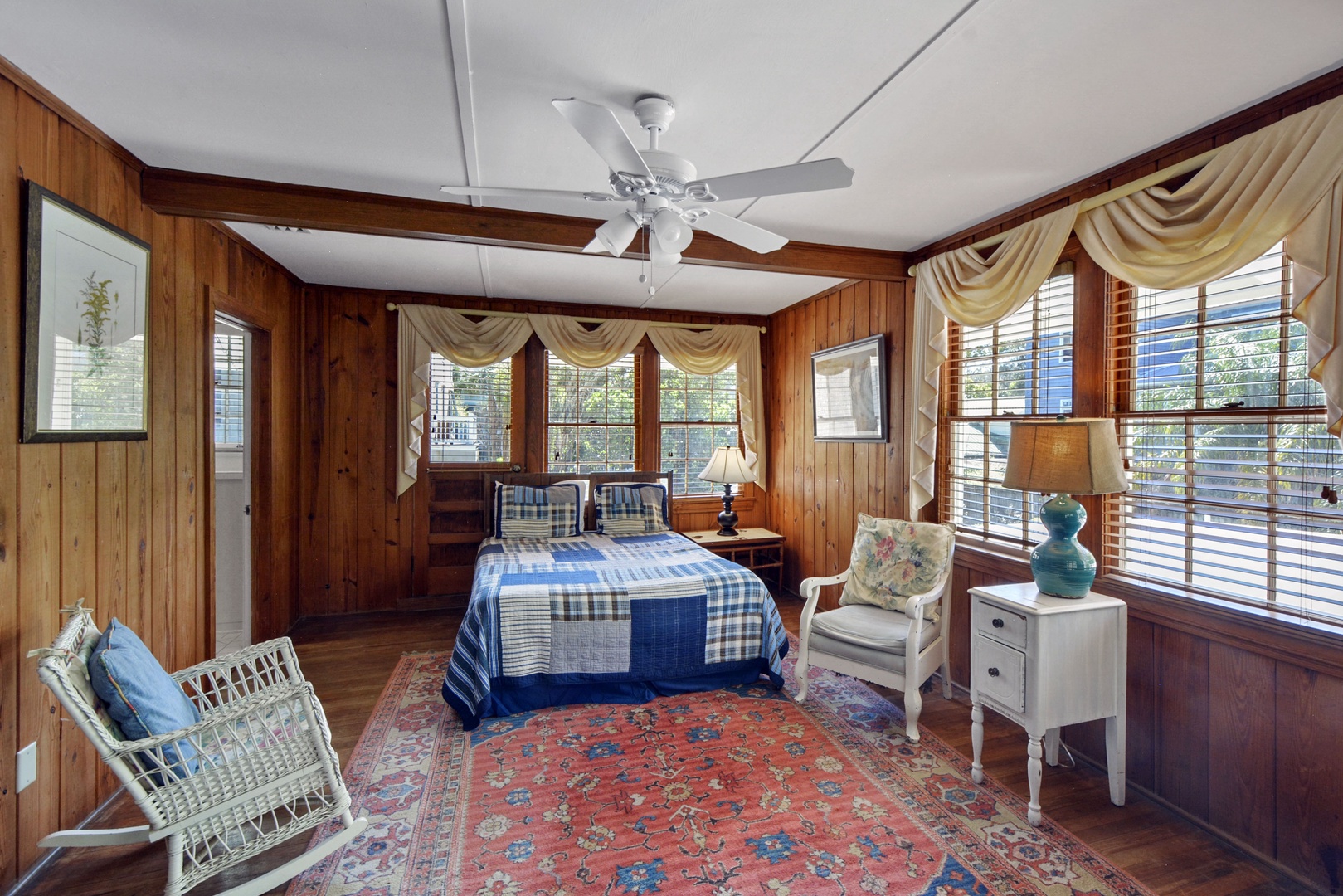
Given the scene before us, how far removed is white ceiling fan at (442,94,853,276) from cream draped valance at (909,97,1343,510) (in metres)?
1.26

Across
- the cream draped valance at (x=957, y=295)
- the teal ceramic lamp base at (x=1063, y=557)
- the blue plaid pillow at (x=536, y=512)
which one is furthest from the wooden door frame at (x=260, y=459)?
the teal ceramic lamp base at (x=1063, y=557)

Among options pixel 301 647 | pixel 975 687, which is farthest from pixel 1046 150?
pixel 301 647

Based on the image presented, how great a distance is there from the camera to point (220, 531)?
14.0 feet

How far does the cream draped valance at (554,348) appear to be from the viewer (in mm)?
4801

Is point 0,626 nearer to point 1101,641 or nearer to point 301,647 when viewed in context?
point 301,647

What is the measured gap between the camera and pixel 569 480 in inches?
202

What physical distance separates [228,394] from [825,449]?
4.24 metres

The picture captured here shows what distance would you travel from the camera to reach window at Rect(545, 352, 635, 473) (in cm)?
531

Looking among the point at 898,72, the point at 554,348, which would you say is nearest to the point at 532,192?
the point at 898,72

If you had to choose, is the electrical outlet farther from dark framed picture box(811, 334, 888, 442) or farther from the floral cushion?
dark framed picture box(811, 334, 888, 442)

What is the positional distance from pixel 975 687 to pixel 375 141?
3.13m

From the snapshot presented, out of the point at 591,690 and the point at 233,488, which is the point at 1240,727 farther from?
the point at 233,488

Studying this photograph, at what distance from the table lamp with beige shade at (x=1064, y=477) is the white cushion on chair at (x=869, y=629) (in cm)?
70

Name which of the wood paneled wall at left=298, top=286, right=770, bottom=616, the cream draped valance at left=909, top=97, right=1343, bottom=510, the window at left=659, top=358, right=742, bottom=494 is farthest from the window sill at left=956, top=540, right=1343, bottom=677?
the wood paneled wall at left=298, top=286, right=770, bottom=616
